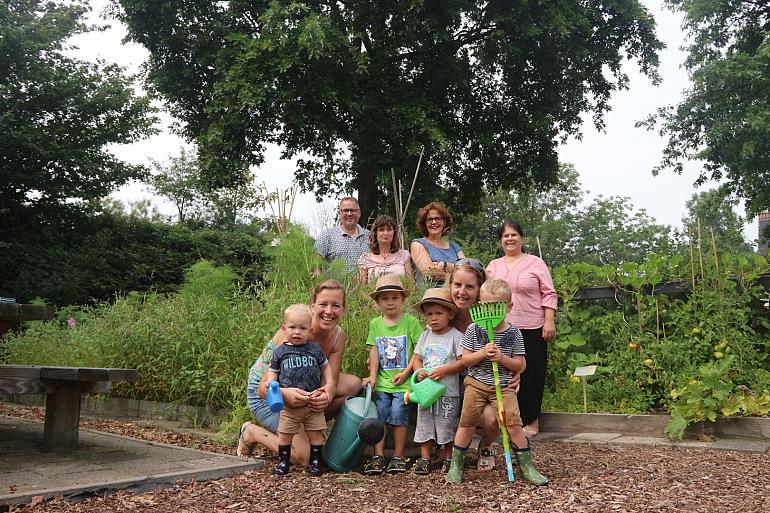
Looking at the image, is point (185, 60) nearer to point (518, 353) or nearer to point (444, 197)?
point (444, 197)

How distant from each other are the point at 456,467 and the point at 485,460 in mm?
355

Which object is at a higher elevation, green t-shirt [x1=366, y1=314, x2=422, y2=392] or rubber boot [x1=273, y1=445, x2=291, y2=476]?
green t-shirt [x1=366, y1=314, x2=422, y2=392]

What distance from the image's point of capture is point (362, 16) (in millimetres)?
12477

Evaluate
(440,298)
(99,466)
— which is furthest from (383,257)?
(99,466)

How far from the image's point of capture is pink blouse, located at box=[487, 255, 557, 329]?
4.59m

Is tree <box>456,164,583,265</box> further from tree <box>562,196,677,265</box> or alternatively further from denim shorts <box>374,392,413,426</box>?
denim shorts <box>374,392,413,426</box>

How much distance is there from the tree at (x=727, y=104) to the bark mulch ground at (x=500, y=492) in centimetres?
1367

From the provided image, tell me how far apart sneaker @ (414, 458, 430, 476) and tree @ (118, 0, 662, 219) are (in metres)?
7.80

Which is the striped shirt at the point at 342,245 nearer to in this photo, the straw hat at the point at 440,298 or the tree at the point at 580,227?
the straw hat at the point at 440,298

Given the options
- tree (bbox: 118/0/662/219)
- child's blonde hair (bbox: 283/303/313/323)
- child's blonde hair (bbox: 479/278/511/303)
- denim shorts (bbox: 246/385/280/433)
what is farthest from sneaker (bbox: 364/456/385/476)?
tree (bbox: 118/0/662/219)

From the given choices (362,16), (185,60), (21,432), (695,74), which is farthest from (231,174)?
(695,74)

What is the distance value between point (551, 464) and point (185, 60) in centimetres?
1173

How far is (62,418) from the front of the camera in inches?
154

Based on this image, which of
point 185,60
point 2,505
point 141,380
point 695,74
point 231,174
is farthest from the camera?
point 695,74
